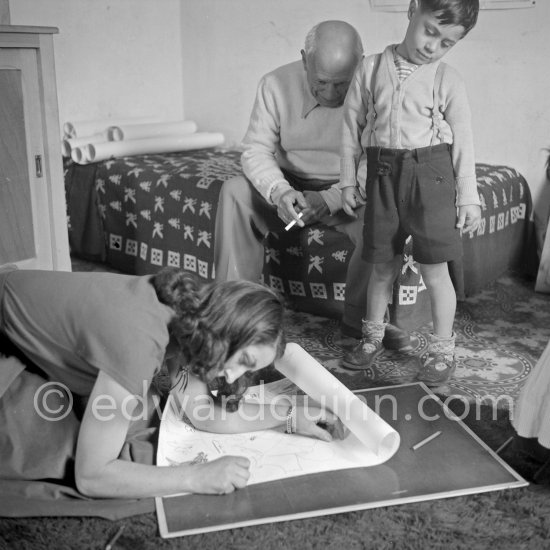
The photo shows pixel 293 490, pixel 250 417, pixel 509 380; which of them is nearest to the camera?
pixel 293 490

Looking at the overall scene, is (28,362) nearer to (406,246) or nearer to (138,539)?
(138,539)

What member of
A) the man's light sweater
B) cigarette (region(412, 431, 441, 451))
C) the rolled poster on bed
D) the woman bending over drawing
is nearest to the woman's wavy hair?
the woman bending over drawing

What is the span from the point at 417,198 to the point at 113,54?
2.14m

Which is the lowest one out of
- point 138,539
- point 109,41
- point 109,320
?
point 138,539

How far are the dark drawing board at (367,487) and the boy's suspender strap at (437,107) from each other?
72 cm

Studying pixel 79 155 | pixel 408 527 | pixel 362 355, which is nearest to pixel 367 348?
pixel 362 355

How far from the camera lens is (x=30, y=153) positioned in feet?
7.77

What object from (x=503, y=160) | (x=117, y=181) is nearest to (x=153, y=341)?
(x=117, y=181)

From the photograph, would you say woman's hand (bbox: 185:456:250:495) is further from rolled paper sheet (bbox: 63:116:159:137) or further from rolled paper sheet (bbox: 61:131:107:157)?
rolled paper sheet (bbox: 63:116:159:137)

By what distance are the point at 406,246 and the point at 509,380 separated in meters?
0.50

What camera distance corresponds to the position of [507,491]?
1.49m

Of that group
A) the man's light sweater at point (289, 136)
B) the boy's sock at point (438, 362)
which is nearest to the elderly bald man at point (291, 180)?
the man's light sweater at point (289, 136)

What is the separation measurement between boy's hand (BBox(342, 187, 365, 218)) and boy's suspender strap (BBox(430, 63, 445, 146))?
0.27m

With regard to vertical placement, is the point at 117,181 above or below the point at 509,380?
above
